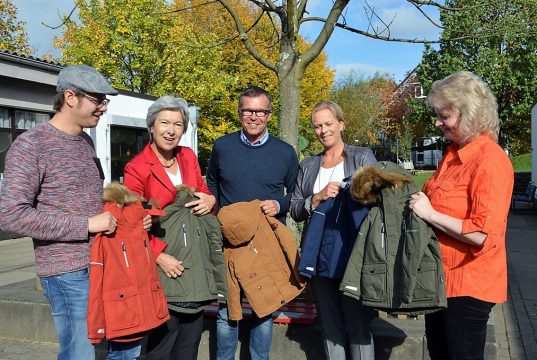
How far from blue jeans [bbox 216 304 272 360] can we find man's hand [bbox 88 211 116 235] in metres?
1.18

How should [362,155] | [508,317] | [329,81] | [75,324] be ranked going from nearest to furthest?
[75,324] → [362,155] → [508,317] → [329,81]

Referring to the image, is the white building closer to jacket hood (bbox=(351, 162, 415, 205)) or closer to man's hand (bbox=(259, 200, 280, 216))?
man's hand (bbox=(259, 200, 280, 216))

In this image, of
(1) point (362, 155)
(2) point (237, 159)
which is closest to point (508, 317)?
(1) point (362, 155)

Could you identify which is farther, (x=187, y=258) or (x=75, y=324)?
(x=187, y=258)

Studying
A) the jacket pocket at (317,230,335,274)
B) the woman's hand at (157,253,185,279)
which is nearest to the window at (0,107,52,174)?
the woman's hand at (157,253,185,279)

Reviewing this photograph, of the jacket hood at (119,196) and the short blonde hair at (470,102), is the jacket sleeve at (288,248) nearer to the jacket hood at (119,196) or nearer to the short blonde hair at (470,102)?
the jacket hood at (119,196)

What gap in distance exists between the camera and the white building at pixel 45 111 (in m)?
12.1

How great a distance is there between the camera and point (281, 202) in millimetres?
3568

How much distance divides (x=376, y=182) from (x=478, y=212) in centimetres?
56

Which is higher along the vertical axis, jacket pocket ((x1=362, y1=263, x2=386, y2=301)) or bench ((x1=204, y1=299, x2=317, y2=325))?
jacket pocket ((x1=362, y1=263, x2=386, y2=301))

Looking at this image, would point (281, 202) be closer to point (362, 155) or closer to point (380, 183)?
point (362, 155)

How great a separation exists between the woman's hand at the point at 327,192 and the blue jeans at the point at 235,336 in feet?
2.90

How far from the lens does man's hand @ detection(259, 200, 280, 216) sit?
3.42m

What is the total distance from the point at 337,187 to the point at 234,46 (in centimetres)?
2743
